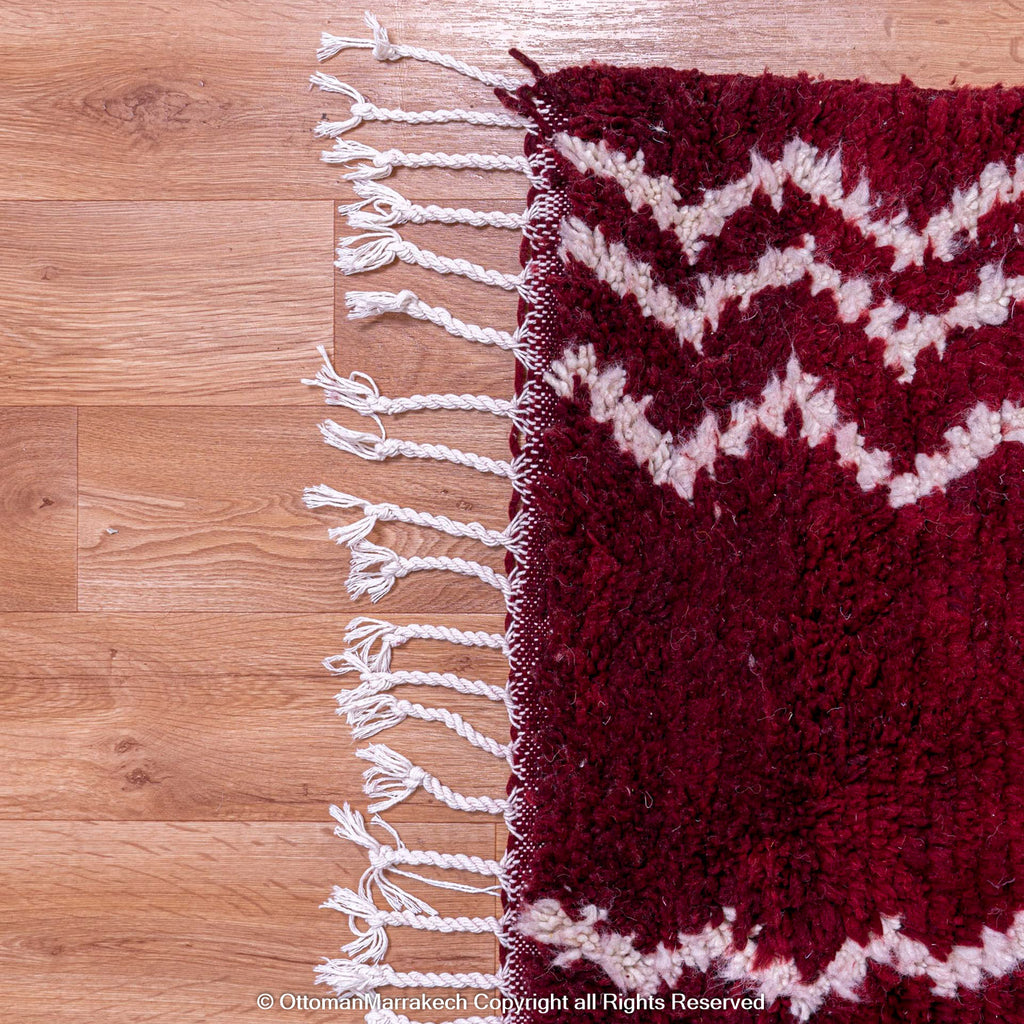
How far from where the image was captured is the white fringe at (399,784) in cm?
64

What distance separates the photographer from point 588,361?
61 centimetres

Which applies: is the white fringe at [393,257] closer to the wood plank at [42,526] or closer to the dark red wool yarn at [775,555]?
the dark red wool yarn at [775,555]

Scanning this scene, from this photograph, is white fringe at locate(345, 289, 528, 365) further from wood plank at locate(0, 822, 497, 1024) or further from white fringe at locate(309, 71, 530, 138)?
wood plank at locate(0, 822, 497, 1024)

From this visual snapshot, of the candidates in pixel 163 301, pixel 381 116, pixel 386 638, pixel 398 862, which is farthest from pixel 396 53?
pixel 398 862

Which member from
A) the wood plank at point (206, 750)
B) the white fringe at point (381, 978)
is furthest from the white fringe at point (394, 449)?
the white fringe at point (381, 978)

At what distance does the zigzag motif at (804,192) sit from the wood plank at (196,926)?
0.59 metres

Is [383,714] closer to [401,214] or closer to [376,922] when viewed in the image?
[376,922]

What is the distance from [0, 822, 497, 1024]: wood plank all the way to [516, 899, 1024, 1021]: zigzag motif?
0.10 meters

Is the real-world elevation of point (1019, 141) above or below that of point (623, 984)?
above

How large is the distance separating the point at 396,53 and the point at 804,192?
40 cm

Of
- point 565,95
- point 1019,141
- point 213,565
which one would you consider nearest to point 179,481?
point 213,565

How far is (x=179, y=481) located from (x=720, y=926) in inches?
24.7

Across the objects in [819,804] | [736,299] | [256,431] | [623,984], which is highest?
[736,299]

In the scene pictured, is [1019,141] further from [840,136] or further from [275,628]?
[275,628]
